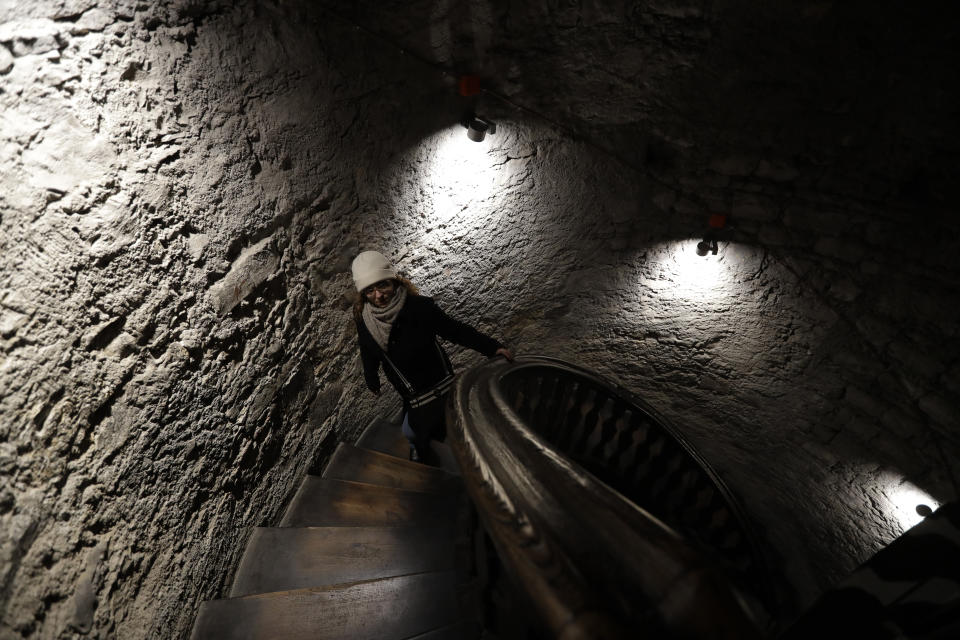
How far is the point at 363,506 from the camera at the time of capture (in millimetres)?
2248

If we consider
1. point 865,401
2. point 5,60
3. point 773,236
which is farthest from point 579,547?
point 865,401

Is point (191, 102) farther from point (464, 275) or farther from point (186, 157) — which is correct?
point (464, 275)

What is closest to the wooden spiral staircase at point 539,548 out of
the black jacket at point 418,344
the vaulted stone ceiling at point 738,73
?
the black jacket at point 418,344

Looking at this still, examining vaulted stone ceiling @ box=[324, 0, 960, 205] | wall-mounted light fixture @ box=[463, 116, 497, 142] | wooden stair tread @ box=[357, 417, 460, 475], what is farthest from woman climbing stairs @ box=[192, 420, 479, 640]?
vaulted stone ceiling @ box=[324, 0, 960, 205]

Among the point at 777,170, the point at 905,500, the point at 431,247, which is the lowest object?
the point at 905,500

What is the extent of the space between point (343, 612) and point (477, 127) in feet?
8.92

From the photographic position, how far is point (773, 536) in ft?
12.7

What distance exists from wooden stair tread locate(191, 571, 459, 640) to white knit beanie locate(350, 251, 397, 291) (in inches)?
53.4

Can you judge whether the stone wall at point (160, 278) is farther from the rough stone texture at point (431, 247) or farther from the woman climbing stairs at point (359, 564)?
the woman climbing stairs at point (359, 564)

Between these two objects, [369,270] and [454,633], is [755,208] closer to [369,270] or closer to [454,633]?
[369,270]

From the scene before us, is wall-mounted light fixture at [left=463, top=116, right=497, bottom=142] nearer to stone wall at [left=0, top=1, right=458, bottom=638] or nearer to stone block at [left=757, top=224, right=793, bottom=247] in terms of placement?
stone wall at [left=0, top=1, right=458, bottom=638]

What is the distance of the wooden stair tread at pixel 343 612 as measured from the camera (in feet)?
5.21

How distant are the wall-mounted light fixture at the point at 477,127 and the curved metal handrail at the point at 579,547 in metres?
1.94

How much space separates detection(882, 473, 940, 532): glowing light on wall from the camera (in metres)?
2.74
